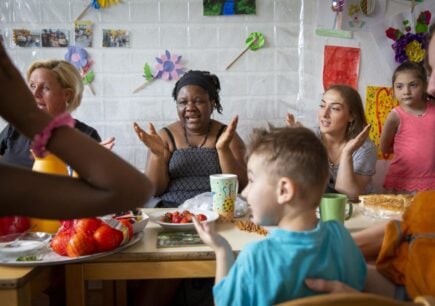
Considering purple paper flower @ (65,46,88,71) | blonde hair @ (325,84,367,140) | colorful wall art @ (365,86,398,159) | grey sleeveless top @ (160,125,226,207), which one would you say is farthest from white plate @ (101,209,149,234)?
colorful wall art @ (365,86,398,159)

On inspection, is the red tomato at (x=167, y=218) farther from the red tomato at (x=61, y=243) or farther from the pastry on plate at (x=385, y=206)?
the pastry on plate at (x=385, y=206)

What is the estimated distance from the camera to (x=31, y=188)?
2.03 ft

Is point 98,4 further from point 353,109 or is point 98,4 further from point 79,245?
point 79,245

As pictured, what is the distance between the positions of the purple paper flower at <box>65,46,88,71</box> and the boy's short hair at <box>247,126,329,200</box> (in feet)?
6.70

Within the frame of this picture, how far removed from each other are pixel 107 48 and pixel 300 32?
1183mm

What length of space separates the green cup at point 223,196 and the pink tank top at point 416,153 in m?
1.61

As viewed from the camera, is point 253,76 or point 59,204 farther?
point 253,76

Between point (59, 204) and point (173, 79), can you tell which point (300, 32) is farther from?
point (59, 204)

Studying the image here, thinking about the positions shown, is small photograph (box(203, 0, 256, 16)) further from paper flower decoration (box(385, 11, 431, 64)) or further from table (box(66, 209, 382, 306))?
table (box(66, 209, 382, 306))

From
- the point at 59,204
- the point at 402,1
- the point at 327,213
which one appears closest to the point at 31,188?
the point at 59,204

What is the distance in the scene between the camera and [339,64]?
2.91 m

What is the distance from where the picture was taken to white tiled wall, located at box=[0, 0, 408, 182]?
2773 millimetres

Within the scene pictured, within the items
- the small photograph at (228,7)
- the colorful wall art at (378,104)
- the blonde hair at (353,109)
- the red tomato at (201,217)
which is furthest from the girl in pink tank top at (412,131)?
the red tomato at (201,217)

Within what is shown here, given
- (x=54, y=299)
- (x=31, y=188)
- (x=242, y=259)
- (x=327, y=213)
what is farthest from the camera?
(x=54, y=299)
